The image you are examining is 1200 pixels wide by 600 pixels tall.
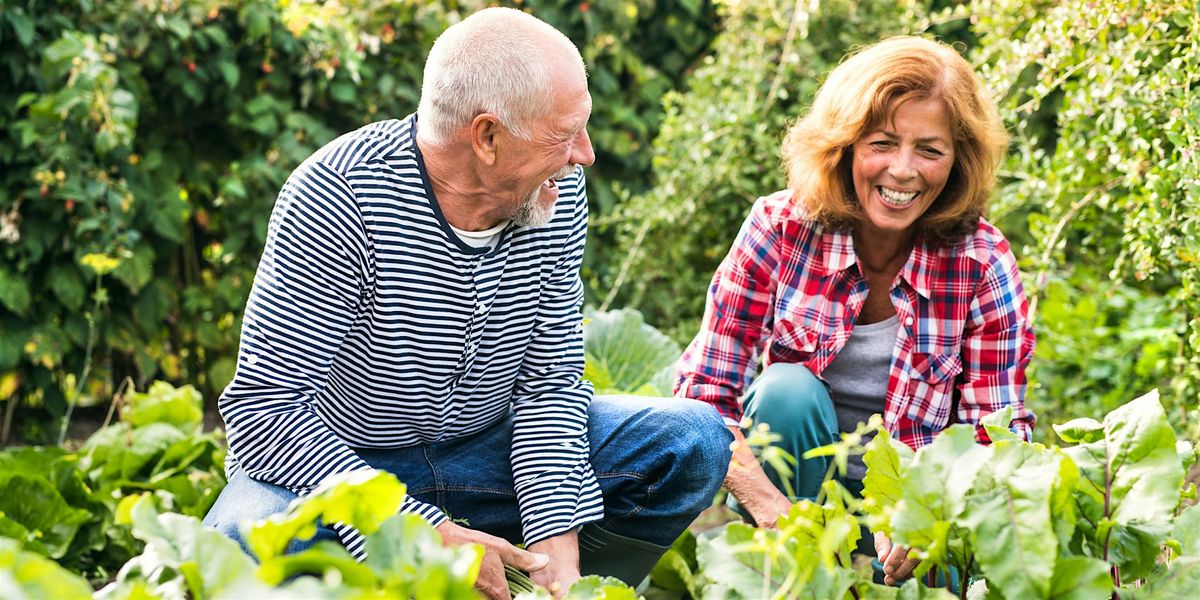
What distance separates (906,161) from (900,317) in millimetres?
312

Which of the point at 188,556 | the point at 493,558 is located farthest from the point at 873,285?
the point at 188,556

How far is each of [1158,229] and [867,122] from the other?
0.58 m

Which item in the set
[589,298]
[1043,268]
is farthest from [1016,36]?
→ [589,298]

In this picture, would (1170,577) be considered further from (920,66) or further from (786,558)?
(920,66)

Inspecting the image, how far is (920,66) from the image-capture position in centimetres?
222

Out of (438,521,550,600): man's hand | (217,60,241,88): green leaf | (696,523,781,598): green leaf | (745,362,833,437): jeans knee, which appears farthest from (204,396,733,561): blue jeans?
(217,60,241,88): green leaf

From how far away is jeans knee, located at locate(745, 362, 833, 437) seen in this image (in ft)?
7.35

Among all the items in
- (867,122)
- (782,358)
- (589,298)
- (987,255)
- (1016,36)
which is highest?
(1016,36)

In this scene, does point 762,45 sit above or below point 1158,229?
above

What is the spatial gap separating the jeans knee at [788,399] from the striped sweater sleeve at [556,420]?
1.14ft

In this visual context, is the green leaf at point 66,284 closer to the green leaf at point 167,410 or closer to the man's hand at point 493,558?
the green leaf at point 167,410

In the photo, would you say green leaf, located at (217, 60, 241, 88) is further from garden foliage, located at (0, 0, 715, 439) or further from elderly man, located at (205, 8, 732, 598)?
elderly man, located at (205, 8, 732, 598)

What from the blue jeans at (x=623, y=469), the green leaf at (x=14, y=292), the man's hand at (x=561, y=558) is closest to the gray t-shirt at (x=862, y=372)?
the blue jeans at (x=623, y=469)

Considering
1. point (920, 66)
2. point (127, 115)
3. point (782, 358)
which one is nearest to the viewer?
point (920, 66)
